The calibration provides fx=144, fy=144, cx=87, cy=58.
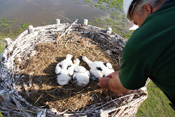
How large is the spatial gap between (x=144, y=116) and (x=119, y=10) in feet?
13.1

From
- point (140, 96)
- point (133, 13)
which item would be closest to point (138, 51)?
point (133, 13)

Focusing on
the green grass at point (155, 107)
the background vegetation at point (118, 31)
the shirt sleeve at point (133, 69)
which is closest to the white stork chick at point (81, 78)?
the background vegetation at point (118, 31)

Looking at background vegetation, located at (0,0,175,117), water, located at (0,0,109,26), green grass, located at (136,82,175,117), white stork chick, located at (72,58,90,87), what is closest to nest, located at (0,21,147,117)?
white stork chick, located at (72,58,90,87)

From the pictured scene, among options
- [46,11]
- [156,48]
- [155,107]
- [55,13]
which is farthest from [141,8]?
[46,11]

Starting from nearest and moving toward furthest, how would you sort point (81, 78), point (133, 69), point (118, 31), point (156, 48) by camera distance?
1. point (156, 48)
2. point (133, 69)
3. point (81, 78)
4. point (118, 31)

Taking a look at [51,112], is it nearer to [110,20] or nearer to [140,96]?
[140,96]

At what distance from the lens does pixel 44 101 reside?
2248 mm

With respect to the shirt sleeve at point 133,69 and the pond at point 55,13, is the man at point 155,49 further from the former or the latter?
the pond at point 55,13

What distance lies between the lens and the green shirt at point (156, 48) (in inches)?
37.3

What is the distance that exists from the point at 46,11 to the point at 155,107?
174 inches

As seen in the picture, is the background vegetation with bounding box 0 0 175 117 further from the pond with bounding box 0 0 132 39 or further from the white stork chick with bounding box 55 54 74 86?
the white stork chick with bounding box 55 54 74 86

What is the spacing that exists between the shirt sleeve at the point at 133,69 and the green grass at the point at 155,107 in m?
2.02

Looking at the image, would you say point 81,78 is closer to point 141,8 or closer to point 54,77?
point 54,77

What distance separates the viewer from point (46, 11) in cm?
504
